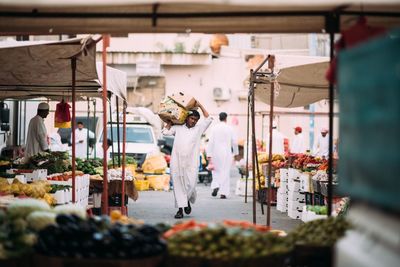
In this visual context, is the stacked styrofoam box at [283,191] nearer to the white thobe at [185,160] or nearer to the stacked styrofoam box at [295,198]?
the stacked styrofoam box at [295,198]

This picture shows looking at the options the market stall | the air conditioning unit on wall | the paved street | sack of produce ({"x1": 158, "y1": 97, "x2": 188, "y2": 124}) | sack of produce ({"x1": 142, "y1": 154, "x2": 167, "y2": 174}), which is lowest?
the paved street

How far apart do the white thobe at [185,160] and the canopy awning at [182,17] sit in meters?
8.26

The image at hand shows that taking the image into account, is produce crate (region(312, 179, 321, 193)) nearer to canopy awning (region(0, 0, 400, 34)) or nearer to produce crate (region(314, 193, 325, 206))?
produce crate (region(314, 193, 325, 206))

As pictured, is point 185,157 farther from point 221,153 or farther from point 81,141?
point 81,141

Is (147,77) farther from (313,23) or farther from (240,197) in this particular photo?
(313,23)

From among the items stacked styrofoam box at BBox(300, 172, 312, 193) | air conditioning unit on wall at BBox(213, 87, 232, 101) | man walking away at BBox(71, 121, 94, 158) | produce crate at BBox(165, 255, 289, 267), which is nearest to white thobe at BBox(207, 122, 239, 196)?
stacked styrofoam box at BBox(300, 172, 312, 193)

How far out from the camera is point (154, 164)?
23812mm

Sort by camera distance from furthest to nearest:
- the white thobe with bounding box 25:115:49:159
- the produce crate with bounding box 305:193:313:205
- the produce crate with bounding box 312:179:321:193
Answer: the white thobe with bounding box 25:115:49:159 < the produce crate with bounding box 305:193:313:205 < the produce crate with bounding box 312:179:321:193

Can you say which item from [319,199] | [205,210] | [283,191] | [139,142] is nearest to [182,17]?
[319,199]

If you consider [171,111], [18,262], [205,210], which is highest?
[171,111]

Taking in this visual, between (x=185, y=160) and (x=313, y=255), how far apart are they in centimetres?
900

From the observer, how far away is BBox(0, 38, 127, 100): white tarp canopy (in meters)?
10.1

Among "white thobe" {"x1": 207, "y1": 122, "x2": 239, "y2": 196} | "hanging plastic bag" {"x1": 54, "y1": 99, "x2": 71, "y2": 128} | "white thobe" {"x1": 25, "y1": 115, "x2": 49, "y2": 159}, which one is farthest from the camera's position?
"white thobe" {"x1": 207, "y1": 122, "x2": 239, "y2": 196}

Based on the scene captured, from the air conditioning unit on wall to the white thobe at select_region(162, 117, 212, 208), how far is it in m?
22.4
